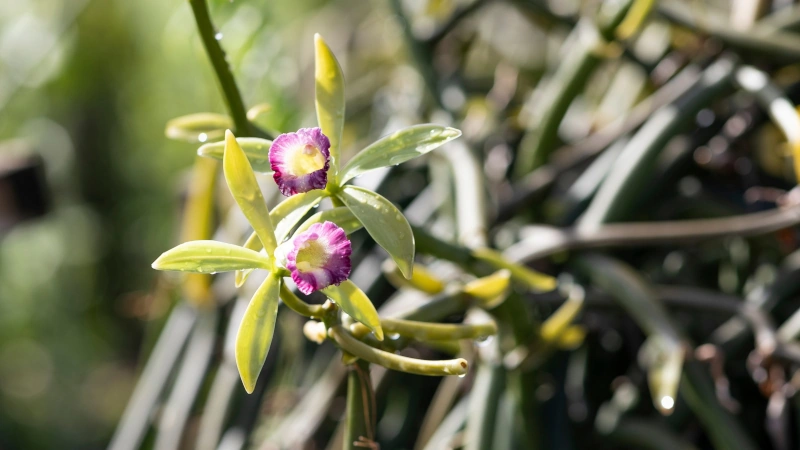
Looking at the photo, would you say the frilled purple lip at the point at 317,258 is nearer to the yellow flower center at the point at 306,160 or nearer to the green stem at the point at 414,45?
the yellow flower center at the point at 306,160

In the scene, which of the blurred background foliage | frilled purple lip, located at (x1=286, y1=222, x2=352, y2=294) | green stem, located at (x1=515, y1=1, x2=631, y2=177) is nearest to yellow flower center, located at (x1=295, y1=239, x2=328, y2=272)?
frilled purple lip, located at (x1=286, y1=222, x2=352, y2=294)

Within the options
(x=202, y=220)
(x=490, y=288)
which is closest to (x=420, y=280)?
(x=490, y=288)

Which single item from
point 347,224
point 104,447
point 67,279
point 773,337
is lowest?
point 104,447

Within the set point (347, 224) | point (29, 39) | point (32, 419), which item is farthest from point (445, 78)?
point (32, 419)

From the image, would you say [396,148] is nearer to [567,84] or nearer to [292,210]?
[292,210]

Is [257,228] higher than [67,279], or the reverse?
[257,228]

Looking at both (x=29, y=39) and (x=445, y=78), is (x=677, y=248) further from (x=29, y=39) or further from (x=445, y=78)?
(x=29, y=39)

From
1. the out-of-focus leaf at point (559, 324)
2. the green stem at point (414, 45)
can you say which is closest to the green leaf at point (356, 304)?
the out-of-focus leaf at point (559, 324)

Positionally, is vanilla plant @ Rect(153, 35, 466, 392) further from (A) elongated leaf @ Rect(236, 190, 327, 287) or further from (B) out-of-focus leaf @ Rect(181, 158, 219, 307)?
(B) out-of-focus leaf @ Rect(181, 158, 219, 307)
